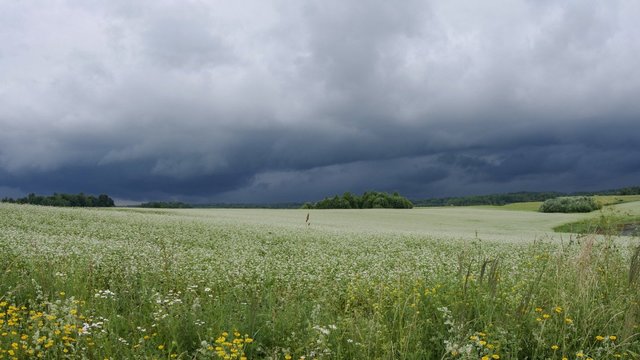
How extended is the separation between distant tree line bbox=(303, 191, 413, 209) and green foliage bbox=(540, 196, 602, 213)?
32149 millimetres

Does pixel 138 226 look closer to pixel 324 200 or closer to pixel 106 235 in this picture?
pixel 106 235

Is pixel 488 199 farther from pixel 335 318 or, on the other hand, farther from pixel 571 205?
pixel 335 318

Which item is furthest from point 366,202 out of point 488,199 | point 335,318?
point 335,318

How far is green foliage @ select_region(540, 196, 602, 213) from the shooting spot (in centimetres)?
7438

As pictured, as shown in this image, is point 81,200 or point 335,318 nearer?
point 335,318

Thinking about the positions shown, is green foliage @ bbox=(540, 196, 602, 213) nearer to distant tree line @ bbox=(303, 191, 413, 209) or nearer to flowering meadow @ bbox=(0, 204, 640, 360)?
distant tree line @ bbox=(303, 191, 413, 209)

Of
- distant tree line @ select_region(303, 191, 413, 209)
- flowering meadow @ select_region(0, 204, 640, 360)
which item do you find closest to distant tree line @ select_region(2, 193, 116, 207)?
distant tree line @ select_region(303, 191, 413, 209)

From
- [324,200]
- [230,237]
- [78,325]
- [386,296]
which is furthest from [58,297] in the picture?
[324,200]

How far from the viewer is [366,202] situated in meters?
109

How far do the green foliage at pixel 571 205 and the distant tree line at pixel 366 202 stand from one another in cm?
3215

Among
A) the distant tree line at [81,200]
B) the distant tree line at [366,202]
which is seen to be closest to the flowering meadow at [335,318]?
the distant tree line at [81,200]

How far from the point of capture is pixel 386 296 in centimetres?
936

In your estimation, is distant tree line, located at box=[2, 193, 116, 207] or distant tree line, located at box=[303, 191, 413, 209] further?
distant tree line, located at box=[303, 191, 413, 209]

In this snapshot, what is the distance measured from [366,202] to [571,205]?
43.1 m
